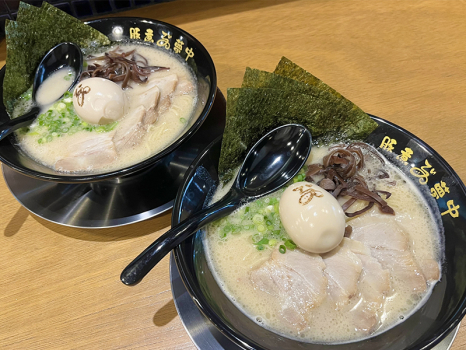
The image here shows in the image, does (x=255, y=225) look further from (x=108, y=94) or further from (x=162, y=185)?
(x=108, y=94)

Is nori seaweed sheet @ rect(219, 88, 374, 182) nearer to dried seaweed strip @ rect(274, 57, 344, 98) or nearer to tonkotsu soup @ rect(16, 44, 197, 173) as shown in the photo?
dried seaweed strip @ rect(274, 57, 344, 98)

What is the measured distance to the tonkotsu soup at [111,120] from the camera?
149 cm

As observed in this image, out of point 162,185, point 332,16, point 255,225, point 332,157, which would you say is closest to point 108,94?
point 162,185

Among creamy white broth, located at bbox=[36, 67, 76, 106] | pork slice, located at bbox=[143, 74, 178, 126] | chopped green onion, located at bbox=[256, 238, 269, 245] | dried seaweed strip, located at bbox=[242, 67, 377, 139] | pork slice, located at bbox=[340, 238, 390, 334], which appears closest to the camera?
pork slice, located at bbox=[340, 238, 390, 334]

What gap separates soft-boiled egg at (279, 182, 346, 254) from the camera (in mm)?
1048

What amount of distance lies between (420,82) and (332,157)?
1067mm

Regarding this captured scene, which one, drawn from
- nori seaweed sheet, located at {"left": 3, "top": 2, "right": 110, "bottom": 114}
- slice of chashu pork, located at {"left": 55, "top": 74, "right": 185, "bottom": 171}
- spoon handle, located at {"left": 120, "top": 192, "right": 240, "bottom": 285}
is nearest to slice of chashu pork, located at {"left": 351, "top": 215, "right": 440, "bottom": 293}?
spoon handle, located at {"left": 120, "top": 192, "right": 240, "bottom": 285}

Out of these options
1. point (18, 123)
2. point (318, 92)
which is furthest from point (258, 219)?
point (18, 123)

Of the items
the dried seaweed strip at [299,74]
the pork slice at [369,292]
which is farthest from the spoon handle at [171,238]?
the dried seaweed strip at [299,74]

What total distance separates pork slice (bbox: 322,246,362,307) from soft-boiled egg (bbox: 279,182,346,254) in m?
0.05

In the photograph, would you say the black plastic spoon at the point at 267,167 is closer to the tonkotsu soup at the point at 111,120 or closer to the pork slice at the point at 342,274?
the pork slice at the point at 342,274

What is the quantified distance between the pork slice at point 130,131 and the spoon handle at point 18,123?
45cm

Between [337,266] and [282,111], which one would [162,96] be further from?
[337,266]

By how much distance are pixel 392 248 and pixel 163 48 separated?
1.67m
